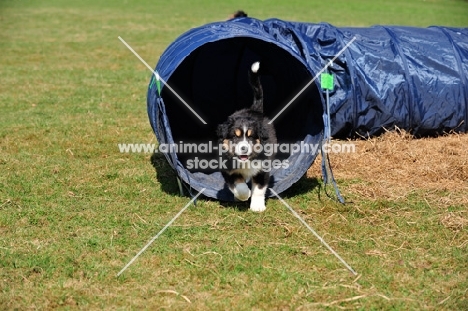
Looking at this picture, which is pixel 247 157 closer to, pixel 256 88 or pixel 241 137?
pixel 241 137

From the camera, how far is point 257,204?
602 centimetres

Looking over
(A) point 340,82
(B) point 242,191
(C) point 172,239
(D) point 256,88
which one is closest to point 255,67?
(D) point 256,88

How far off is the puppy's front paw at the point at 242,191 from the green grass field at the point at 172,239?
0.19 meters

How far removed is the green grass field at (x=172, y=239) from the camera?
4.34 meters

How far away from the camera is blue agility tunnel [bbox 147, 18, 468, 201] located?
8.13 meters

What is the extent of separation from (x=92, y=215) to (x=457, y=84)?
5567mm

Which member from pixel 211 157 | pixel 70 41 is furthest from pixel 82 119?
pixel 70 41

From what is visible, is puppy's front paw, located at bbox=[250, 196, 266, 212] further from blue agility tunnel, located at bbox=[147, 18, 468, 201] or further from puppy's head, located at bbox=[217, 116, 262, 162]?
blue agility tunnel, located at bbox=[147, 18, 468, 201]

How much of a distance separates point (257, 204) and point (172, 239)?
1095 millimetres

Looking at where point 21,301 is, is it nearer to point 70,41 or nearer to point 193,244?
point 193,244

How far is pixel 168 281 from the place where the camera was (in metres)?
4.55

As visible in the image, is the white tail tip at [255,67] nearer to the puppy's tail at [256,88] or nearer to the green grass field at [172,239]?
the puppy's tail at [256,88]

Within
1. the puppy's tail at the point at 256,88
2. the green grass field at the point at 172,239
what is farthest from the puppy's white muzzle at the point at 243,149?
the puppy's tail at the point at 256,88

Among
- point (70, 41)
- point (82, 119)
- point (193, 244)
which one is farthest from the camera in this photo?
point (70, 41)
